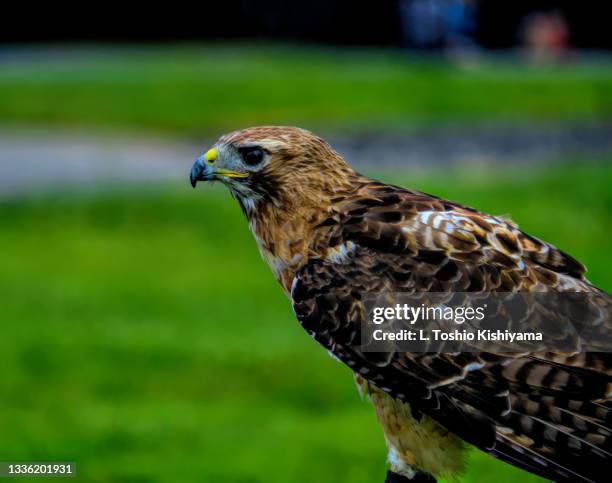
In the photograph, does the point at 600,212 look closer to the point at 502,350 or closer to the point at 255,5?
the point at 502,350

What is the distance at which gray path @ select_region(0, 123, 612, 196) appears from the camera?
15373 mm

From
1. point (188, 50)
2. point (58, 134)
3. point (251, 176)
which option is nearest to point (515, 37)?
point (188, 50)

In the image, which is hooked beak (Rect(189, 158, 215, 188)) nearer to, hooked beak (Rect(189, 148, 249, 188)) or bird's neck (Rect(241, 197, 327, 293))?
hooked beak (Rect(189, 148, 249, 188))

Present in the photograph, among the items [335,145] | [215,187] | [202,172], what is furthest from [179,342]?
[335,145]

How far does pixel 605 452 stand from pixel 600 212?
8.58 m

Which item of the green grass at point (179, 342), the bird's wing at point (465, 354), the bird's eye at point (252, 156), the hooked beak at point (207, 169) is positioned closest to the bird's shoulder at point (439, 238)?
the bird's wing at point (465, 354)

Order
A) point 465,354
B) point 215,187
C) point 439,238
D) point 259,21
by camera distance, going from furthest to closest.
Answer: point 259,21
point 215,187
point 439,238
point 465,354

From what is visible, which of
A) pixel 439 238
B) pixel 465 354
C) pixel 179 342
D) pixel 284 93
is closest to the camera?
pixel 465 354

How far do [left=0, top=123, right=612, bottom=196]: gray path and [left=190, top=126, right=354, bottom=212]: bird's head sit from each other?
33.1ft

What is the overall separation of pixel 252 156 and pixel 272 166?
0.08m

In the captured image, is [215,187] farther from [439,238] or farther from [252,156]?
[439,238]

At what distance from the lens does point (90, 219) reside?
13328 millimetres

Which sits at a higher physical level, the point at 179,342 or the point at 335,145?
the point at 179,342

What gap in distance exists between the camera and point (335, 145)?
1714 cm
